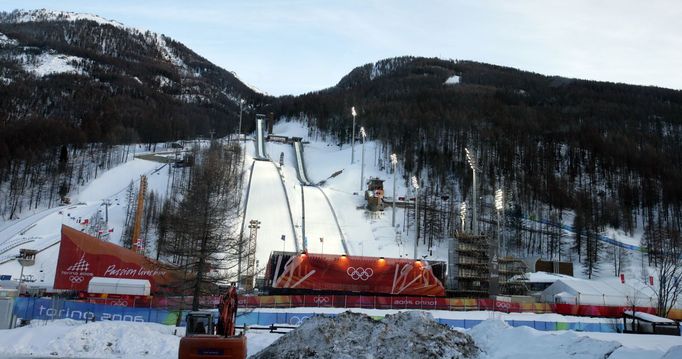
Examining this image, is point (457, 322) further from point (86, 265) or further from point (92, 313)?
point (86, 265)

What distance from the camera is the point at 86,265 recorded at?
41438 mm

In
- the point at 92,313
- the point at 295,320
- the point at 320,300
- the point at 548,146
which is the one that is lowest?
the point at 320,300

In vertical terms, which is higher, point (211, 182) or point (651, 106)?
point (651, 106)

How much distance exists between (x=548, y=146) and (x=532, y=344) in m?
132

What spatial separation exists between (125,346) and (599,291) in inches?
1885

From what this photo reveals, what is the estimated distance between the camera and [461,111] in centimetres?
16262

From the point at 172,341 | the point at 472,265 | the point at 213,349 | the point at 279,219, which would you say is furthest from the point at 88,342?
the point at 279,219

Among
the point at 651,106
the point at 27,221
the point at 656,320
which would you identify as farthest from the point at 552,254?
the point at 651,106

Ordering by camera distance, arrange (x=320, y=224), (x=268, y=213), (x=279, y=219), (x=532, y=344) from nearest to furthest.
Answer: (x=532, y=344)
(x=279, y=219)
(x=268, y=213)
(x=320, y=224)

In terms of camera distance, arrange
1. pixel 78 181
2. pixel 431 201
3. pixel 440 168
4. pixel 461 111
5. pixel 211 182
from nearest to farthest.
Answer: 1. pixel 211 182
2. pixel 431 201
3. pixel 78 181
4. pixel 440 168
5. pixel 461 111

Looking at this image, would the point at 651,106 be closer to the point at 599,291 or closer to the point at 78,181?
the point at 599,291

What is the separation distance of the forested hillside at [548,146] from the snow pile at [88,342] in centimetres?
6816

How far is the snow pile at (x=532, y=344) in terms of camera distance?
11.8 meters

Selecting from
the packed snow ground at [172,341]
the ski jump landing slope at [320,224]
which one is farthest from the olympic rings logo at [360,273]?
the packed snow ground at [172,341]
